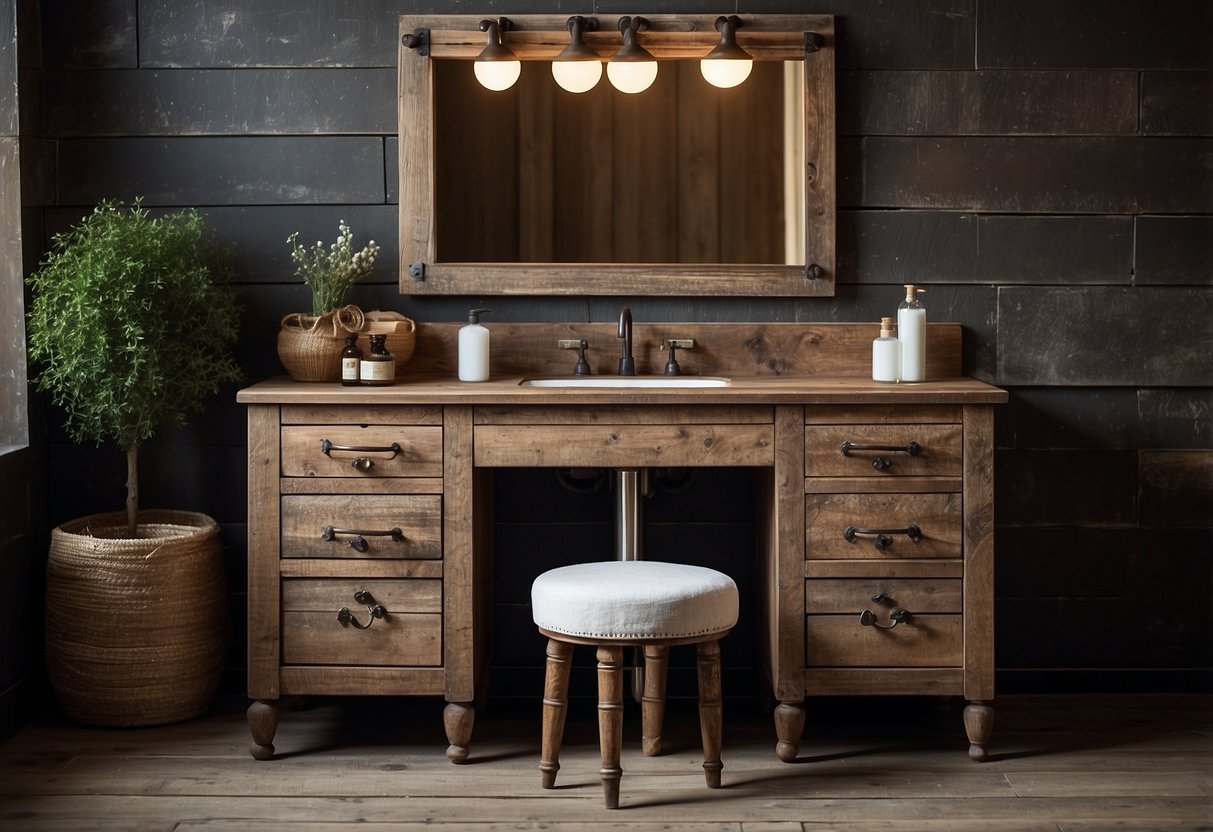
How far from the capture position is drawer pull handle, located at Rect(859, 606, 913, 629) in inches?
112

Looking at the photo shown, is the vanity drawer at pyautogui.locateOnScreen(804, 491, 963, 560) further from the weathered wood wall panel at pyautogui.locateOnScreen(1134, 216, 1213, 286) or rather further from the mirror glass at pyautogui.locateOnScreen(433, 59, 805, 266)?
the weathered wood wall panel at pyautogui.locateOnScreen(1134, 216, 1213, 286)

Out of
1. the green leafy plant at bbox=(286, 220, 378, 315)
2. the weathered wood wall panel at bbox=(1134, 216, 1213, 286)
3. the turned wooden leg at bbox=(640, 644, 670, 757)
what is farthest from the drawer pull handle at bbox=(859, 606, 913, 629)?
the green leafy plant at bbox=(286, 220, 378, 315)

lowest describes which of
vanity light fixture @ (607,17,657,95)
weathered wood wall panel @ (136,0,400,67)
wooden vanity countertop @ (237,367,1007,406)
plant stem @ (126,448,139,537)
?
plant stem @ (126,448,139,537)

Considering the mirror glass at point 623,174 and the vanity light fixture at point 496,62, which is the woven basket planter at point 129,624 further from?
the vanity light fixture at point 496,62

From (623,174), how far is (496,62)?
43cm

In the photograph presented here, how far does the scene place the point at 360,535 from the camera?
112 inches

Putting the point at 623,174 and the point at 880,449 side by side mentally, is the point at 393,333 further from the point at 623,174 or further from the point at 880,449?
the point at 880,449

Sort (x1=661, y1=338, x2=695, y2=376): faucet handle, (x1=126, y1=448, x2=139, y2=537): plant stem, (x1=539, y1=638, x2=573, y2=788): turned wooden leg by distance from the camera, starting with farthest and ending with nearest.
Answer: (x1=661, y1=338, x2=695, y2=376): faucet handle, (x1=126, y1=448, x2=139, y2=537): plant stem, (x1=539, y1=638, x2=573, y2=788): turned wooden leg

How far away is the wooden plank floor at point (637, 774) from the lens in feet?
8.52

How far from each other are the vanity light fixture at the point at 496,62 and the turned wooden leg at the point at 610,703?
1.53 metres

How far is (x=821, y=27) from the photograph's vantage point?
3260mm

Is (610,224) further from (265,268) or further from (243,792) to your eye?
(243,792)

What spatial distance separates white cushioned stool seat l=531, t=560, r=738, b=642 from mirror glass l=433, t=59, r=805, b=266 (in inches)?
39.2

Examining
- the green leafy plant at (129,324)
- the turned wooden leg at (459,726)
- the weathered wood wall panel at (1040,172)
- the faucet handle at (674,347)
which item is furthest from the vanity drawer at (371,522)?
the weathered wood wall panel at (1040,172)
